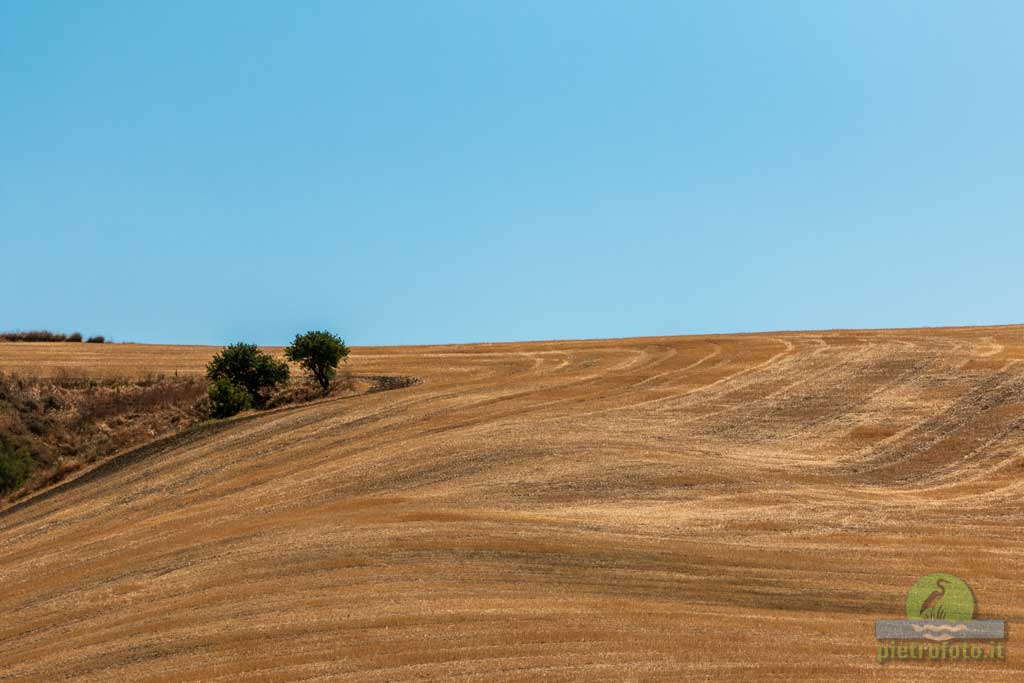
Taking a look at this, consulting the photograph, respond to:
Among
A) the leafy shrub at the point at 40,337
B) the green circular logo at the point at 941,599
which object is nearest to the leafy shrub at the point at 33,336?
the leafy shrub at the point at 40,337

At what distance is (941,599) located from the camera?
2152cm

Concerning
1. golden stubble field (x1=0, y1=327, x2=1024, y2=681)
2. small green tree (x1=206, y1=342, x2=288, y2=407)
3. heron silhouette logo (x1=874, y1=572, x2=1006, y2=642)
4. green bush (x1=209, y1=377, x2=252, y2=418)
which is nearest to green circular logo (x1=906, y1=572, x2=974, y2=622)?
heron silhouette logo (x1=874, y1=572, x2=1006, y2=642)

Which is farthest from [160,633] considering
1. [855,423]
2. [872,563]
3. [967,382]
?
[967,382]

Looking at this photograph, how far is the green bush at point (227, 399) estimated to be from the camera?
43.2m

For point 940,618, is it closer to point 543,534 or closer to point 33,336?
point 543,534

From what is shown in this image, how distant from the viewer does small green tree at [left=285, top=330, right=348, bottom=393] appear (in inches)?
1804

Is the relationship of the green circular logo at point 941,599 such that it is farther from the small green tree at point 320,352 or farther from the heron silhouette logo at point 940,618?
the small green tree at point 320,352

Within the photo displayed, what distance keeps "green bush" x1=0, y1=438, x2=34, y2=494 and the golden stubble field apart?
10.2ft

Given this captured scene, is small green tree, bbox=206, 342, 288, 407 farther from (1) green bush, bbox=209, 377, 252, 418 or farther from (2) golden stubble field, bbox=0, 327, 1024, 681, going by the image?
(2) golden stubble field, bbox=0, 327, 1024, 681

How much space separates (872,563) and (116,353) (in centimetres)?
4553

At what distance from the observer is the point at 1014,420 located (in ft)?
118

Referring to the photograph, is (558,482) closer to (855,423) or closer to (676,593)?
(676,593)

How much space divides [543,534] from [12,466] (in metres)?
24.0

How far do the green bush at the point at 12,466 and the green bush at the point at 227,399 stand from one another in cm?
684
